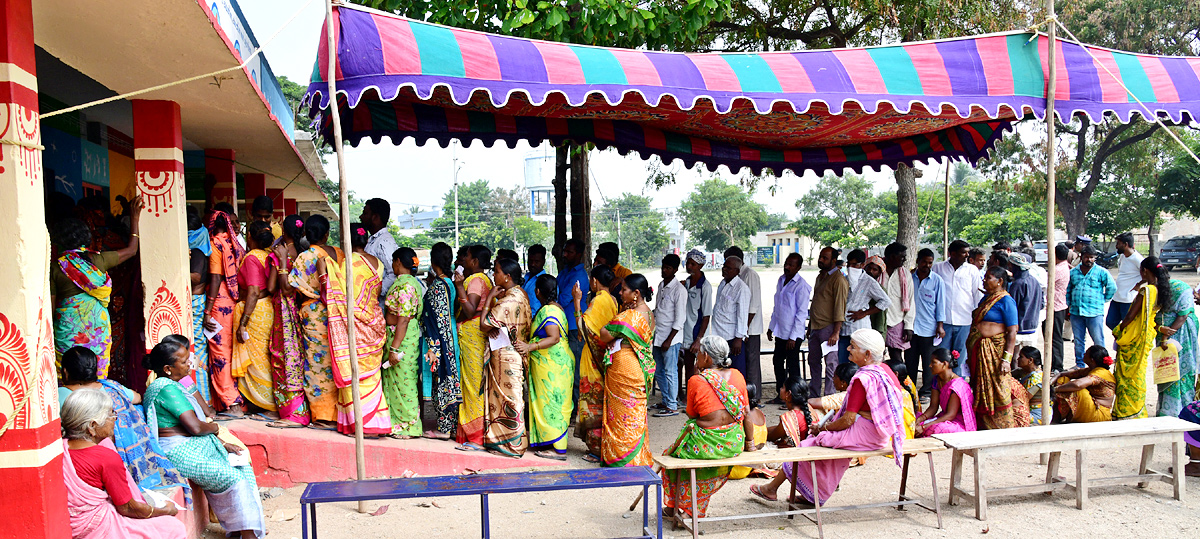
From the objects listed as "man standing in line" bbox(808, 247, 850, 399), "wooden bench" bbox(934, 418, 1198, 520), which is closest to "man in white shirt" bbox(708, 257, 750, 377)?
"man standing in line" bbox(808, 247, 850, 399)

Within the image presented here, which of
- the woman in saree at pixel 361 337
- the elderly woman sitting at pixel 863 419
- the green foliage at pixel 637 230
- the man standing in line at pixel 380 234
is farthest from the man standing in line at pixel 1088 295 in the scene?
the green foliage at pixel 637 230

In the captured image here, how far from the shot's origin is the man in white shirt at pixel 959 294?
24.8ft

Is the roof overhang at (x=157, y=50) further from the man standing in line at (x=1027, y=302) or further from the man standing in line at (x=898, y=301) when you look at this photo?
the man standing in line at (x=1027, y=302)

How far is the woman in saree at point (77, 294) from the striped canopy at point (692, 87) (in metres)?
1.37

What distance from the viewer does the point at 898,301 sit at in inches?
294

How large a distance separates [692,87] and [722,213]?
178 feet

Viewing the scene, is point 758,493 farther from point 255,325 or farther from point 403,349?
point 255,325

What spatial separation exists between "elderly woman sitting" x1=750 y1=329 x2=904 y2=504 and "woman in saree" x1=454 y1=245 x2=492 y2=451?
217 cm

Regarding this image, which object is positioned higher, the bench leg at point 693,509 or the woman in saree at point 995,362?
the woman in saree at point 995,362

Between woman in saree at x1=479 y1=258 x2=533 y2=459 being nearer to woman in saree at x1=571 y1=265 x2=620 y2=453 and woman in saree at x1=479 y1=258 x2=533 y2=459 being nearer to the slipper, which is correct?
woman in saree at x1=571 y1=265 x2=620 y2=453

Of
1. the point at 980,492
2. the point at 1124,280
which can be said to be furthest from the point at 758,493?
the point at 1124,280

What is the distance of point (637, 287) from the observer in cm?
541

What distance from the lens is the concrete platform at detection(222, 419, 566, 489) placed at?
496 centimetres

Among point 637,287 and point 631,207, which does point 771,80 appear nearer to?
point 637,287
